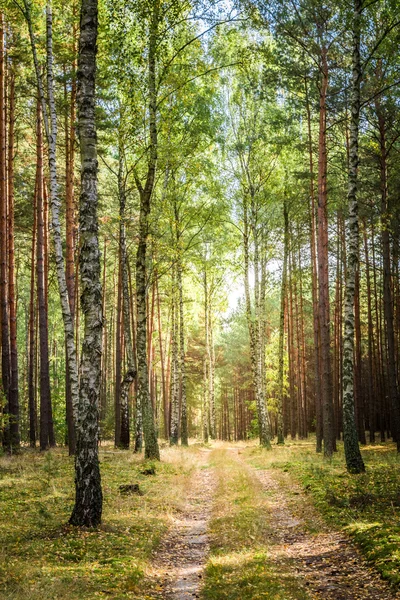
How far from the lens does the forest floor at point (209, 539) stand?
5.70m

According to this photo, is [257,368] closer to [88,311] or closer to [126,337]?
[126,337]

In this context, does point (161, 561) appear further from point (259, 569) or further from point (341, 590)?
point (341, 590)

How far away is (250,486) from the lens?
12.6 meters

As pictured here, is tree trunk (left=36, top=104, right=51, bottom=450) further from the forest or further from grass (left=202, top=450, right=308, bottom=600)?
grass (left=202, top=450, right=308, bottom=600)

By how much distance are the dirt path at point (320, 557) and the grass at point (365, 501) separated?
176 millimetres

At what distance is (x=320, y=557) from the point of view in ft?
22.3

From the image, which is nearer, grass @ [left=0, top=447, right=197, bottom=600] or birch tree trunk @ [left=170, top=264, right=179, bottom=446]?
grass @ [left=0, top=447, right=197, bottom=600]

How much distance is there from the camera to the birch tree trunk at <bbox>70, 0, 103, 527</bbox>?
8125 mm

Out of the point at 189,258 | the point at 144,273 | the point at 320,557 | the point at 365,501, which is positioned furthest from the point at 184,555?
→ the point at 189,258

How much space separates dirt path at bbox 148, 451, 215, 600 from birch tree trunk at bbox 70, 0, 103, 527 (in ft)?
4.64

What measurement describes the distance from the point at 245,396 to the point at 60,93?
137 feet

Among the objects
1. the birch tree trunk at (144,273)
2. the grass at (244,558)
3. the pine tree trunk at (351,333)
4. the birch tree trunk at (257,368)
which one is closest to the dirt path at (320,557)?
the grass at (244,558)

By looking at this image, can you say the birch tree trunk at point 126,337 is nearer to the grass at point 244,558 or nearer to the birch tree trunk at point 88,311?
the grass at point 244,558

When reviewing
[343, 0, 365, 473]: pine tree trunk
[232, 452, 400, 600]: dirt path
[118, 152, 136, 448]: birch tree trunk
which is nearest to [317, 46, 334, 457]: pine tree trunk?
[343, 0, 365, 473]: pine tree trunk
